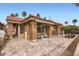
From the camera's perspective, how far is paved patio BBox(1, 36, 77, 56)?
2.37m

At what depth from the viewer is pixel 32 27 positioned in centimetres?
242

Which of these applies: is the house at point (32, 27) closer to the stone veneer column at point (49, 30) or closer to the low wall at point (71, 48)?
the stone veneer column at point (49, 30)

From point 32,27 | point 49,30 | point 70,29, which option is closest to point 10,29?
point 32,27

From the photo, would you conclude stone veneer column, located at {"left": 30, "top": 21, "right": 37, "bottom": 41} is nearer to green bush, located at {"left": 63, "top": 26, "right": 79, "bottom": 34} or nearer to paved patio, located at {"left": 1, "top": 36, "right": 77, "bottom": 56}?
paved patio, located at {"left": 1, "top": 36, "right": 77, "bottom": 56}

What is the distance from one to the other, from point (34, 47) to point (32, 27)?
22 cm

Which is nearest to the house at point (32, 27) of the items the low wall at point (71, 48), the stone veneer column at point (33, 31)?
the stone veneer column at point (33, 31)

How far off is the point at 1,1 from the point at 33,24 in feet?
1.40

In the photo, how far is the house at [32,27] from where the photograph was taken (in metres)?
2.39

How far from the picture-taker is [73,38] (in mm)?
2414

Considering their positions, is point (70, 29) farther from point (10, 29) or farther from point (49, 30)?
point (10, 29)

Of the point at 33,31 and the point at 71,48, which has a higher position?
the point at 33,31

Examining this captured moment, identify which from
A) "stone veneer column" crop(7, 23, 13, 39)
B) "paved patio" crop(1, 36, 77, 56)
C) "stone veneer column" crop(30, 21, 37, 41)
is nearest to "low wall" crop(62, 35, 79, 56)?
"paved patio" crop(1, 36, 77, 56)

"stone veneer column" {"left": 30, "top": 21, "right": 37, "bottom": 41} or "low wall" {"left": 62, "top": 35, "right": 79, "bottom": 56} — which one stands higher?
"stone veneer column" {"left": 30, "top": 21, "right": 37, "bottom": 41}

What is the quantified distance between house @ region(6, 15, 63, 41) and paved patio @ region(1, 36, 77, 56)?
0.06 metres
